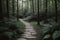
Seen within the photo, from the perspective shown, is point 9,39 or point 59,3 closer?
point 9,39

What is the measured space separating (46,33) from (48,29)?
37cm

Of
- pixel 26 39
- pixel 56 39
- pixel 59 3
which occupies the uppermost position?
pixel 59 3

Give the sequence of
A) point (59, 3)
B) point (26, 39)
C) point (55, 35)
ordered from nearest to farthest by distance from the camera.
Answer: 1. point (55, 35)
2. point (26, 39)
3. point (59, 3)

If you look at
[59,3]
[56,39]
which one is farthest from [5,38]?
[59,3]

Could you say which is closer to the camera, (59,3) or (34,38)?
(34,38)

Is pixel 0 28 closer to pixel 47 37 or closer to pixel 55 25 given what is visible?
pixel 47 37

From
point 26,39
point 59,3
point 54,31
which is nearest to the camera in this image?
point 54,31

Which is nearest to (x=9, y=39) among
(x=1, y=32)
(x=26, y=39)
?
(x=1, y=32)

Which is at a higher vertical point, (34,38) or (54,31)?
(54,31)

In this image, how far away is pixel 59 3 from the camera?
15070 millimetres

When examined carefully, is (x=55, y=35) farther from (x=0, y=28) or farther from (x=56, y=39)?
(x=0, y=28)

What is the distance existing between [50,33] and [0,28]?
3399 millimetres

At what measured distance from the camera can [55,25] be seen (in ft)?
32.1

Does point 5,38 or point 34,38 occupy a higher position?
point 5,38
